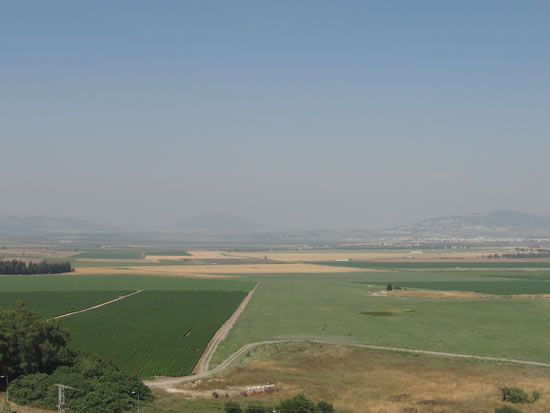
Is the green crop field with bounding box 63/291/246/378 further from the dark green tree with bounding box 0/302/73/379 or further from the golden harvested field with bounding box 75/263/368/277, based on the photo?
the golden harvested field with bounding box 75/263/368/277

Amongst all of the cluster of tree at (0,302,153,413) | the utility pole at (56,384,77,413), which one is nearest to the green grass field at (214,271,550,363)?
the cluster of tree at (0,302,153,413)

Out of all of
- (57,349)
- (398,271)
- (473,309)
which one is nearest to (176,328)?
(57,349)

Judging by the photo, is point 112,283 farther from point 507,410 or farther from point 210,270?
point 507,410

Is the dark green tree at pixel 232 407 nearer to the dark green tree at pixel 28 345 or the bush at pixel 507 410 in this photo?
the dark green tree at pixel 28 345

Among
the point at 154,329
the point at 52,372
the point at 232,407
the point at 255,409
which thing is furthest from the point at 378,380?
the point at 154,329

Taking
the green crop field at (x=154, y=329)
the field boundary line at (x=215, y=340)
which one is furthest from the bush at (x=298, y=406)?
the green crop field at (x=154, y=329)

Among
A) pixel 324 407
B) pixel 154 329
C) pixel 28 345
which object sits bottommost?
pixel 154 329

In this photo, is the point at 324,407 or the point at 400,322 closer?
the point at 324,407
